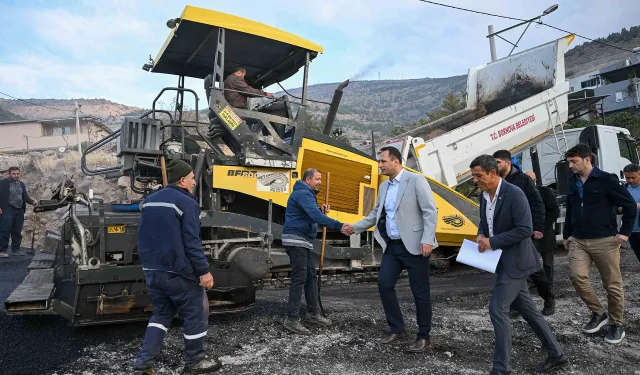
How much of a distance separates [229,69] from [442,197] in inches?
132

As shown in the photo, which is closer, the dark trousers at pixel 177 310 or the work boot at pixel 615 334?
the dark trousers at pixel 177 310

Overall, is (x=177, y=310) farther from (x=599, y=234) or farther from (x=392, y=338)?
(x=599, y=234)

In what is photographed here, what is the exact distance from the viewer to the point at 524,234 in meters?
3.40

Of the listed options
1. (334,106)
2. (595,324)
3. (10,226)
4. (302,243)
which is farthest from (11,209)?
(595,324)

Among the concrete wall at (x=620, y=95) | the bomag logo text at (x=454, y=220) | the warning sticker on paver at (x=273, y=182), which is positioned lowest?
the bomag logo text at (x=454, y=220)

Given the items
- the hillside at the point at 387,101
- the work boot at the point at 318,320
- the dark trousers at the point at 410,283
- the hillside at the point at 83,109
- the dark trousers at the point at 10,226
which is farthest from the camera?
the hillside at the point at 83,109

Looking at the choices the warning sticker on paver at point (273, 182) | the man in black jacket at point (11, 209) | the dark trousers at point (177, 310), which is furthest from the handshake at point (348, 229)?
the man in black jacket at point (11, 209)

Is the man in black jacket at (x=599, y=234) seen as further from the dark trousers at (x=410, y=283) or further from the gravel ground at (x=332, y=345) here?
the dark trousers at (x=410, y=283)

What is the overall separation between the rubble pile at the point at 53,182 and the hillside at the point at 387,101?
24.2 meters

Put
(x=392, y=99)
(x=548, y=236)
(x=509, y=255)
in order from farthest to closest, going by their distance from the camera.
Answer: (x=392, y=99)
(x=548, y=236)
(x=509, y=255)

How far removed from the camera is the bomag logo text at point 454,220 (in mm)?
6895

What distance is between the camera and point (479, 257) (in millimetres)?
3611

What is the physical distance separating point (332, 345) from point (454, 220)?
3471mm

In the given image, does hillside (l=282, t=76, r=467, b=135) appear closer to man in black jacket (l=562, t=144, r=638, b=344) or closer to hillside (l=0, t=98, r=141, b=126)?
hillside (l=0, t=98, r=141, b=126)
